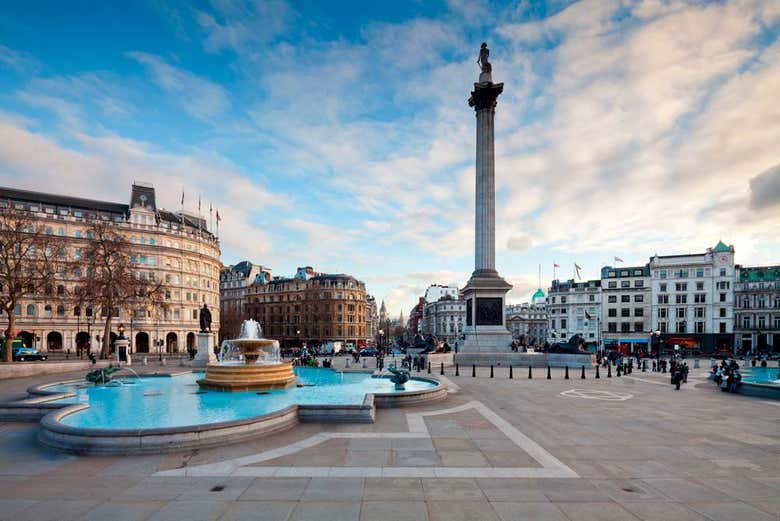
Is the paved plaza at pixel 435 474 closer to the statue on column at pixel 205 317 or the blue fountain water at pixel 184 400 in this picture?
the blue fountain water at pixel 184 400

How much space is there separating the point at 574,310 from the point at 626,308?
33.4ft

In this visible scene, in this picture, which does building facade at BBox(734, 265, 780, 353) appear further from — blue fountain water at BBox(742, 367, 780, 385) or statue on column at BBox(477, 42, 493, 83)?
statue on column at BBox(477, 42, 493, 83)

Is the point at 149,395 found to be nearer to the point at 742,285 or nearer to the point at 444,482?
the point at 444,482

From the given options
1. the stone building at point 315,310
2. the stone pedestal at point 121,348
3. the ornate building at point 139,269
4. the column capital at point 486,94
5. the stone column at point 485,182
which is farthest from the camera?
the stone building at point 315,310

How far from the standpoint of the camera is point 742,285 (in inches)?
2968

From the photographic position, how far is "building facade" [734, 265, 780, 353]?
236 ft

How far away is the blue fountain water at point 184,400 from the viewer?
13.8 meters

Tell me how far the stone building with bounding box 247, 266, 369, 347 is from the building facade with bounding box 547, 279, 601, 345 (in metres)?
45.2

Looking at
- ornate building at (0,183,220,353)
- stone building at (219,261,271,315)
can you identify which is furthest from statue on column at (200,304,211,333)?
Result: stone building at (219,261,271,315)

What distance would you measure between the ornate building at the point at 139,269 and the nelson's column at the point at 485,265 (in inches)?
1697

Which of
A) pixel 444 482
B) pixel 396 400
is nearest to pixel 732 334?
pixel 396 400

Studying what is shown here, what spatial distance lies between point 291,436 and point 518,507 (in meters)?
6.99

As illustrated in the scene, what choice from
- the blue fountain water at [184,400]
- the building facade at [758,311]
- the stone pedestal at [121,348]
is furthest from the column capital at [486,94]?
the building facade at [758,311]

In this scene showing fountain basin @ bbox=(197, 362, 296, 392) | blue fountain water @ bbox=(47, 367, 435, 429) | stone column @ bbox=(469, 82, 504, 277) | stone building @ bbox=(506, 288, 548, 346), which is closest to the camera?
blue fountain water @ bbox=(47, 367, 435, 429)
